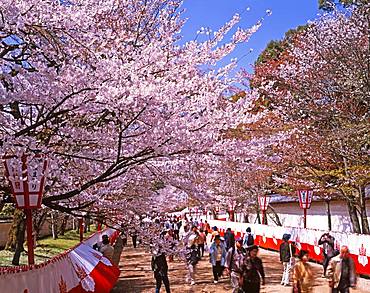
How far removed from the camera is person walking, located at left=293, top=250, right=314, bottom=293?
995cm

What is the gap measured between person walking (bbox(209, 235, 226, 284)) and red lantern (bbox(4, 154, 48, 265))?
9898 millimetres

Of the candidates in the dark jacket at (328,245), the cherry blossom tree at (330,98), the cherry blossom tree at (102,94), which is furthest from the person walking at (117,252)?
the cherry blossom tree at (102,94)

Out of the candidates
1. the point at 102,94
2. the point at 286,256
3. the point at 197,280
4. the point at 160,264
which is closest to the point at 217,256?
the point at 197,280

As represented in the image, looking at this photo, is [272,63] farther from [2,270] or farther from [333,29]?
[2,270]

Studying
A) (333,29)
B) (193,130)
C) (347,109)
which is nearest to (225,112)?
(193,130)

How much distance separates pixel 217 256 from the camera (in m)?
16.6

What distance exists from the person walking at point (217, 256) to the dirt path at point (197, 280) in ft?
1.19

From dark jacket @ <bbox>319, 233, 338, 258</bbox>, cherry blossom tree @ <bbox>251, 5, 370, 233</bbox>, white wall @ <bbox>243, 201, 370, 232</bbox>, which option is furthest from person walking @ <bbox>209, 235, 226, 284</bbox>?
white wall @ <bbox>243, 201, 370, 232</bbox>

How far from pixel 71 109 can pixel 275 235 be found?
21.0m

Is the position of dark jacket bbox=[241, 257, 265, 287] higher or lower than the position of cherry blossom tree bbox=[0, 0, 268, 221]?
lower

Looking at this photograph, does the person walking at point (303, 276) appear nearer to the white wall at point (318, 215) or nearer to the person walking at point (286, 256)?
the person walking at point (286, 256)

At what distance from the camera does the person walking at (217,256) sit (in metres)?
16.6

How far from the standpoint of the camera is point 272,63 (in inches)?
880

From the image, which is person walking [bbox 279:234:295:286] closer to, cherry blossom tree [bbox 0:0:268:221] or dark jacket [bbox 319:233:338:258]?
dark jacket [bbox 319:233:338:258]
